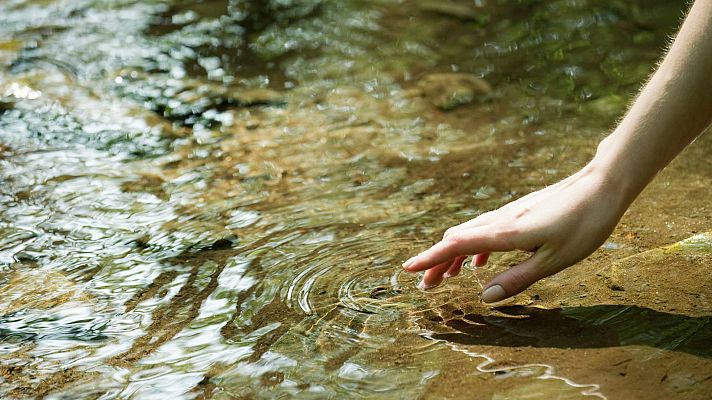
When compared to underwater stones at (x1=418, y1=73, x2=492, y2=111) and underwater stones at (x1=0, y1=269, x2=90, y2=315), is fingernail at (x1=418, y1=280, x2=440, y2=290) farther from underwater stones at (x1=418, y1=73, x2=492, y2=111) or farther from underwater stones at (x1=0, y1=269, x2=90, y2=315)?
underwater stones at (x1=418, y1=73, x2=492, y2=111)

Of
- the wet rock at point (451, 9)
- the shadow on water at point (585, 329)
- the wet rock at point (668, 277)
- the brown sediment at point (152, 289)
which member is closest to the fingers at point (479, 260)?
the shadow on water at point (585, 329)

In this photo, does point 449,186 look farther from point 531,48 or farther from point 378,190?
point 531,48

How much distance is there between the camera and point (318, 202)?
3.40m

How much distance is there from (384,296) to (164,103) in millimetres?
2499

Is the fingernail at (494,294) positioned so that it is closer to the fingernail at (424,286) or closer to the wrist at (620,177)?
the fingernail at (424,286)

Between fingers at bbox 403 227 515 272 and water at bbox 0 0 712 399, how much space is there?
0.70 ft

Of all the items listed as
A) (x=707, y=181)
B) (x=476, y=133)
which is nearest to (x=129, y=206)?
(x=476, y=133)

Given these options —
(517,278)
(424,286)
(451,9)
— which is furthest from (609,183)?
(451,9)

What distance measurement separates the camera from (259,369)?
2238mm

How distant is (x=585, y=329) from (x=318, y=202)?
4.66ft

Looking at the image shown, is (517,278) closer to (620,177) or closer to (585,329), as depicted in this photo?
(585,329)

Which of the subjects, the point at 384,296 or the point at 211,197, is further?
the point at 211,197

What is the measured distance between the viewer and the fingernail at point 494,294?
7.51ft

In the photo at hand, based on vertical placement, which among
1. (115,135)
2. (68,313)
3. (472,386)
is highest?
(115,135)
